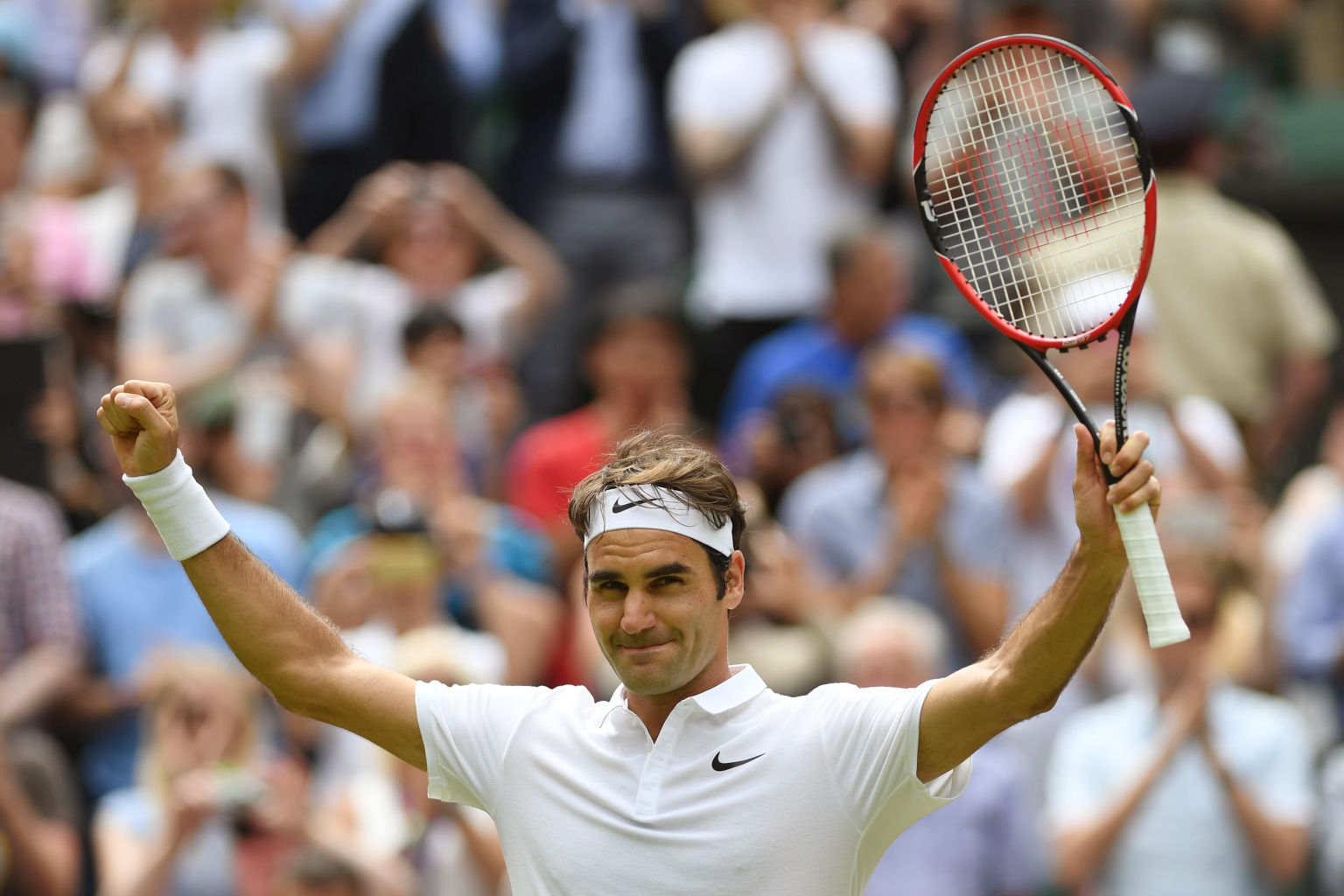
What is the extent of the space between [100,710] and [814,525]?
2.69 meters

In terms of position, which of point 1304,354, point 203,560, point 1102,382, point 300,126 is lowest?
point 1304,354

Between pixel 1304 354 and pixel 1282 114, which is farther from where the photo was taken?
pixel 1282 114

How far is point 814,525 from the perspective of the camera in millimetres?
7879

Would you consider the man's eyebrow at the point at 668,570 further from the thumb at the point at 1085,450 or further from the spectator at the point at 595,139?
the spectator at the point at 595,139

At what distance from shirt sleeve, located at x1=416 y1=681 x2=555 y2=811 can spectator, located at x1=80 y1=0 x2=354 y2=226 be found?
6.46 meters

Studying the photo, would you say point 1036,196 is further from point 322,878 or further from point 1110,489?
point 1110,489

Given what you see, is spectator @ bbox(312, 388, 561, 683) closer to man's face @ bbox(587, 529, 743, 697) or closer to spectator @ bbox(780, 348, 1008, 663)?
spectator @ bbox(780, 348, 1008, 663)

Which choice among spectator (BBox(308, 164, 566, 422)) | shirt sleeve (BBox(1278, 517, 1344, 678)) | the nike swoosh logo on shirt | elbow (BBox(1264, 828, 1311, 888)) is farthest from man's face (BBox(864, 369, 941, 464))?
the nike swoosh logo on shirt

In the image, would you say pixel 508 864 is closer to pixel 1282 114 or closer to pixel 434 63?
pixel 434 63

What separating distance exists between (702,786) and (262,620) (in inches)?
35.6

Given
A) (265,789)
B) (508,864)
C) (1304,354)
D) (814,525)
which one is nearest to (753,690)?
(508,864)

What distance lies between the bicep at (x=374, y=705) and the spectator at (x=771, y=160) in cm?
564

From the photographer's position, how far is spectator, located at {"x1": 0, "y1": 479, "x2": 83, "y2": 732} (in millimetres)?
7316

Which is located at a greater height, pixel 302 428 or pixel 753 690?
pixel 753 690
